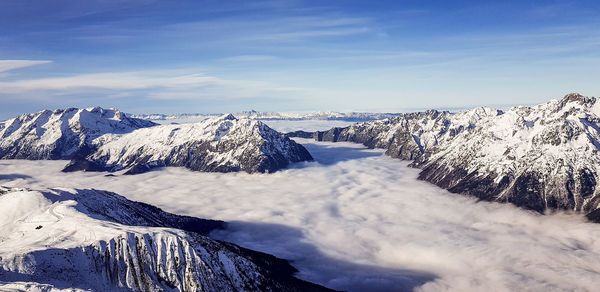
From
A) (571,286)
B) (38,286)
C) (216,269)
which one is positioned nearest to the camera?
(38,286)

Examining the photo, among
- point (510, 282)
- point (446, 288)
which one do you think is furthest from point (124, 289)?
point (510, 282)

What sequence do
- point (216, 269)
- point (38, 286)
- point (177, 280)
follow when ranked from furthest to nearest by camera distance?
point (216, 269) → point (177, 280) → point (38, 286)

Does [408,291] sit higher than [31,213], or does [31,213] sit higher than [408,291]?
[31,213]

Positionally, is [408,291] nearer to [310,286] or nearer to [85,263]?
[310,286]

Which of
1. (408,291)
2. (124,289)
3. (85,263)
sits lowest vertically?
(408,291)

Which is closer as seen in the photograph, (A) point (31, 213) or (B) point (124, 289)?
(B) point (124, 289)

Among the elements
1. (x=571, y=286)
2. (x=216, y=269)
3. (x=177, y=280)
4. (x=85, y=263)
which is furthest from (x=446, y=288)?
(x=85, y=263)

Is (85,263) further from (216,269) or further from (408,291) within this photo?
(408,291)
